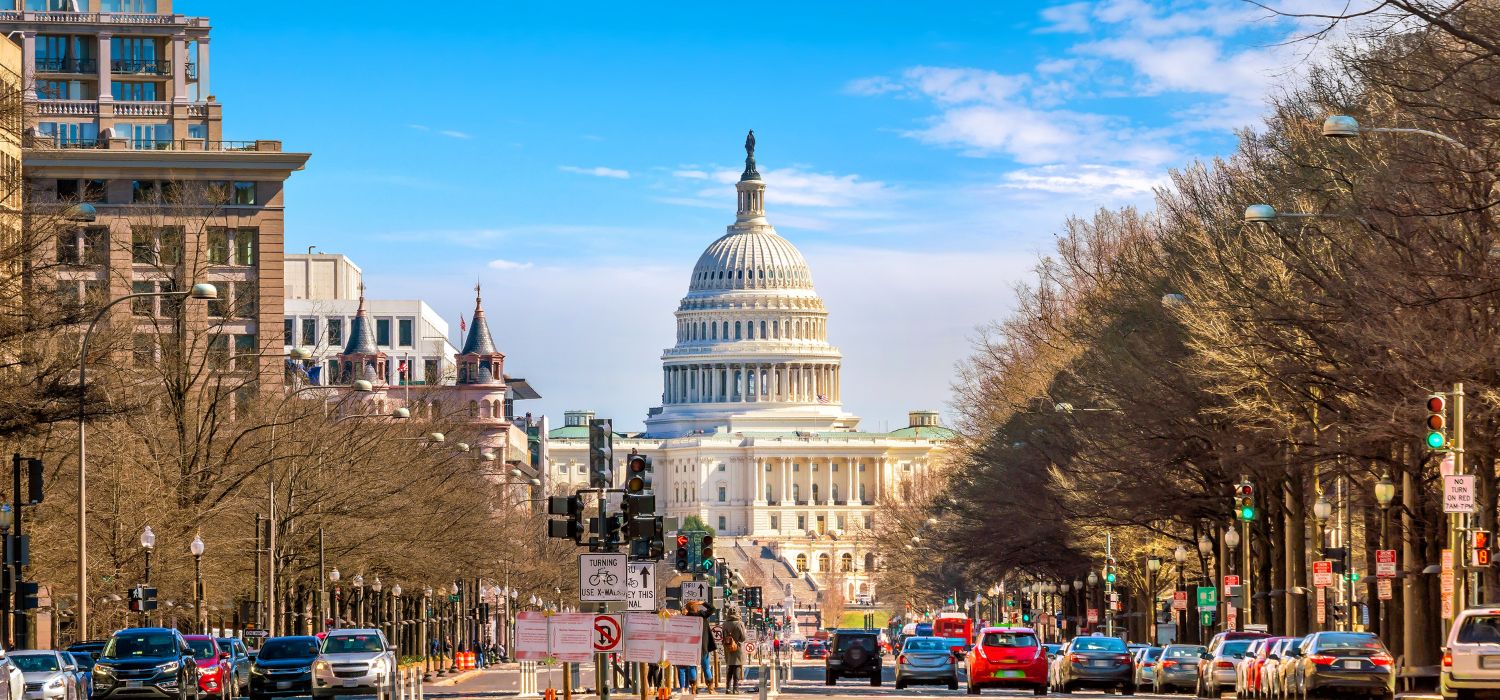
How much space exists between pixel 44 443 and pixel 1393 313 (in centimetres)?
2874

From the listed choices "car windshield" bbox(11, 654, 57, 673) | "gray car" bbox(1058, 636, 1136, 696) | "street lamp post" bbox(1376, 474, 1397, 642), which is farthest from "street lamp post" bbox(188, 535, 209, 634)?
"street lamp post" bbox(1376, 474, 1397, 642)

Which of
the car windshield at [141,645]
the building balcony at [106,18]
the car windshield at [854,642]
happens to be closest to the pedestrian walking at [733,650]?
the car windshield at [854,642]

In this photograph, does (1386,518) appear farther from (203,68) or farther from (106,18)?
(203,68)

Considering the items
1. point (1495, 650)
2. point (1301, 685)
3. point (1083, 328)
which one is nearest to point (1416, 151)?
point (1495, 650)

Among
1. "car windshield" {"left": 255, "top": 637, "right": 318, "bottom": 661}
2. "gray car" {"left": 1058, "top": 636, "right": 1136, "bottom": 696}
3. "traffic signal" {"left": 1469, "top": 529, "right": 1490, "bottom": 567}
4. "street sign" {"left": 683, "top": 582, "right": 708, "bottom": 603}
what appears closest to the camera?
"traffic signal" {"left": 1469, "top": 529, "right": 1490, "bottom": 567}

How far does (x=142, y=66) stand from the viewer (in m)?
118

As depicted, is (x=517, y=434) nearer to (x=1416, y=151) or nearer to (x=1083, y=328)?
(x=1083, y=328)

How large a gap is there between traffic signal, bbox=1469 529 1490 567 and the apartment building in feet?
175

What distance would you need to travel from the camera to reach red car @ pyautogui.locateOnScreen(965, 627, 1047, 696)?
51125 millimetres

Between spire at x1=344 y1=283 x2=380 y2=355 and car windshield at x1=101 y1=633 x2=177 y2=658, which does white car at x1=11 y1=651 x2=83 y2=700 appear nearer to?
car windshield at x1=101 y1=633 x2=177 y2=658

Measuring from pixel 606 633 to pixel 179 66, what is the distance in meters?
89.9

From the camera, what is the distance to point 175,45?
118 meters

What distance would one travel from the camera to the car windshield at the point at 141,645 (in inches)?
1736

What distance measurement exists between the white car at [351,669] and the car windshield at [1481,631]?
699 inches
